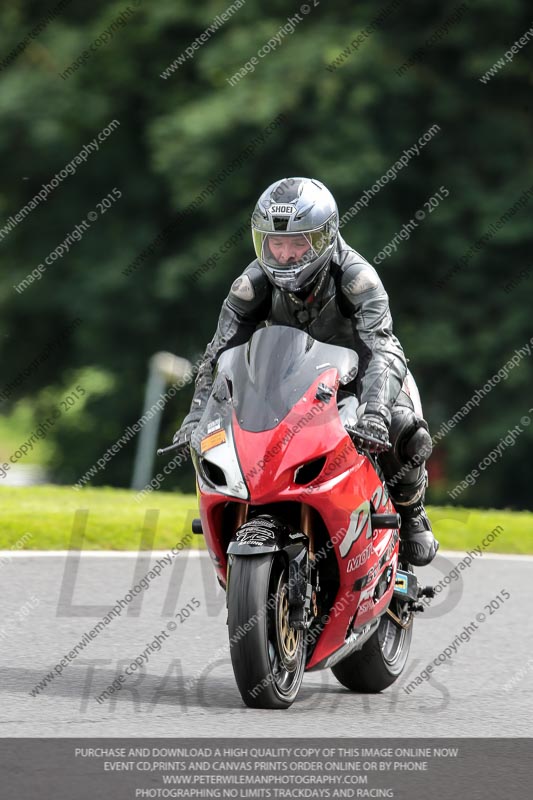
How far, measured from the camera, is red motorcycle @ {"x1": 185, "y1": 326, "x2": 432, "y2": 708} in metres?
5.87

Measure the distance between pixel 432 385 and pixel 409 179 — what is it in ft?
9.92

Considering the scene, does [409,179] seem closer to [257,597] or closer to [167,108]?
[167,108]

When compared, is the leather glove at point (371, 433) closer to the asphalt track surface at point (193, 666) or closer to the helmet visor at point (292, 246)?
the helmet visor at point (292, 246)

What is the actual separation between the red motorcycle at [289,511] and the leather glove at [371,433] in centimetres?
3

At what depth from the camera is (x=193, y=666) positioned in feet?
23.7

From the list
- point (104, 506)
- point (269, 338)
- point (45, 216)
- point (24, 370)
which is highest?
point (269, 338)

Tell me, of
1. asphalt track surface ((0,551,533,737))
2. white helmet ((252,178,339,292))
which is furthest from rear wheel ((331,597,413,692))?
white helmet ((252,178,339,292))

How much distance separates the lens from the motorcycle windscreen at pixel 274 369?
6.11m

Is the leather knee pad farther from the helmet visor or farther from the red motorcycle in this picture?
the helmet visor

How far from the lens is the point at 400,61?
22.0 m

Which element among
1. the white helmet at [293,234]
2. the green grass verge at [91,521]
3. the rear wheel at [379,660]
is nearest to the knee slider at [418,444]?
the rear wheel at [379,660]
